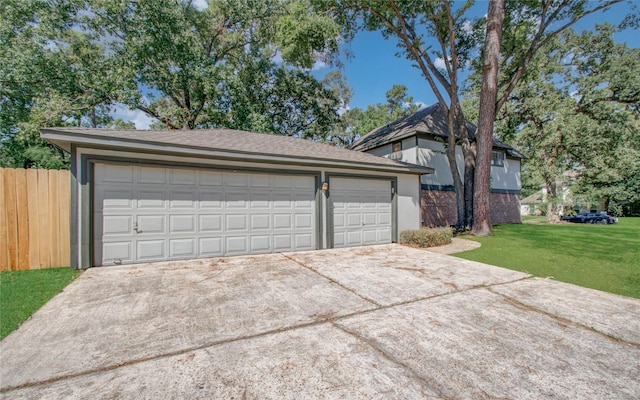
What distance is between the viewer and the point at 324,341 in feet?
8.63

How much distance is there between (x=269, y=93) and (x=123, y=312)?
52.6ft

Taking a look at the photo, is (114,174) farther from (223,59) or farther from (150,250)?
(223,59)

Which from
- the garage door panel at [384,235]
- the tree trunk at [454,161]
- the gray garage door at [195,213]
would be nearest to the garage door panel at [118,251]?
the gray garage door at [195,213]

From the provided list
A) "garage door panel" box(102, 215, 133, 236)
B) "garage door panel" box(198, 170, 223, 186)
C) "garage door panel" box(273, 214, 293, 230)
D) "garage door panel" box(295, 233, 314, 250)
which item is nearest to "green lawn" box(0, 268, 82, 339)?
"garage door panel" box(102, 215, 133, 236)

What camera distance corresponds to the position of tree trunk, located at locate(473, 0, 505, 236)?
980cm

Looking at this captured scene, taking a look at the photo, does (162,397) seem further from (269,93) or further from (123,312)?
(269,93)

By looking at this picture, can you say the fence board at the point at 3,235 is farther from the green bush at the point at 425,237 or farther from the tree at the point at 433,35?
the tree at the point at 433,35

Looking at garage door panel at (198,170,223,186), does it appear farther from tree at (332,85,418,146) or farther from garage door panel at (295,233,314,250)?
tree at (332,85,418,146)

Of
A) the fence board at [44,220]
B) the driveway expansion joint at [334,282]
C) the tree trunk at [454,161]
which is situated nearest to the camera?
the driveway expansion joint at [334,282]

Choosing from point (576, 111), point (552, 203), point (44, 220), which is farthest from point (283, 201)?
point (576, 111)

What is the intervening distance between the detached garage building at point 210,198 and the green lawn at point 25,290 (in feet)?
1.65

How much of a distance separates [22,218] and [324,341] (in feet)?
20.7

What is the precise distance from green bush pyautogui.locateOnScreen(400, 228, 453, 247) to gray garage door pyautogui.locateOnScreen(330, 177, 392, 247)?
0.55 meters

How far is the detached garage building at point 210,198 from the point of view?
5.40m
